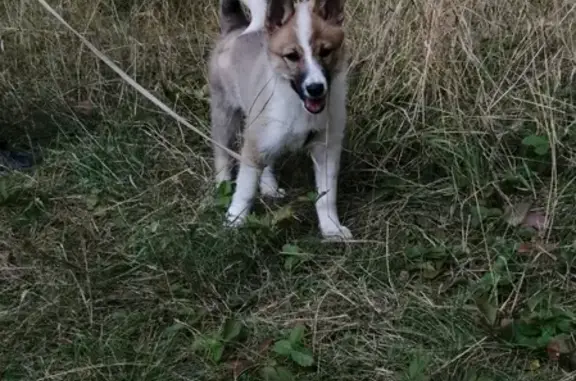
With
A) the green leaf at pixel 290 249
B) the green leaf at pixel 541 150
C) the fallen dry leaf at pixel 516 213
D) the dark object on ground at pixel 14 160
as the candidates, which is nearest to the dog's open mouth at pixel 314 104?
the green leaf at pixel 290 249

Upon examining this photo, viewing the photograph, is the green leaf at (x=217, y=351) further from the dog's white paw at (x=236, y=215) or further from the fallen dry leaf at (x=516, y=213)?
the fallen dry leaf at (x=516, y=213)

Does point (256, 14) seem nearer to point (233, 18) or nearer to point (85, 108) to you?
point (233, 18)

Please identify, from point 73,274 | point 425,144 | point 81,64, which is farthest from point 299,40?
point 81,64

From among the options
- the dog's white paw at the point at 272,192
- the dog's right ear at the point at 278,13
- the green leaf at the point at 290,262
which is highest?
the dog's right ear at the point at 278,13

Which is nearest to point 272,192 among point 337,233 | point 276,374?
point 337,233

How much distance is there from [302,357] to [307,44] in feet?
3.43

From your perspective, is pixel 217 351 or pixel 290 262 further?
pixel 290 262

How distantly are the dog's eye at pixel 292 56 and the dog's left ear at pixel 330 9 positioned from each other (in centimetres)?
18

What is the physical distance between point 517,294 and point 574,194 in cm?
58

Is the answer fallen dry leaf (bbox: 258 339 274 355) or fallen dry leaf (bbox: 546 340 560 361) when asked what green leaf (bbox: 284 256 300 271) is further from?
fallen dry leaf (bbox: 546 340 560 361)

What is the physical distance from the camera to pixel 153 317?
2.95 metres

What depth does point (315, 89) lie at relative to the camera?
307 centimetres

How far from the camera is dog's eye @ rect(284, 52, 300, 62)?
3168 millimetres

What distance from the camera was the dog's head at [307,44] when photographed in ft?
10.2
